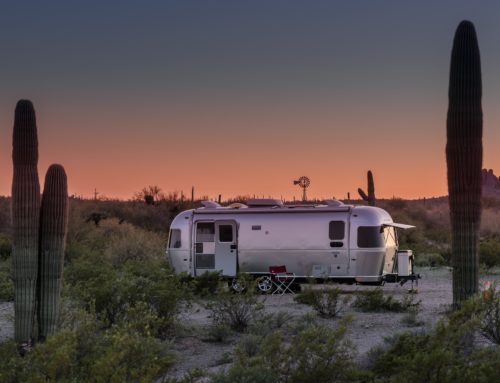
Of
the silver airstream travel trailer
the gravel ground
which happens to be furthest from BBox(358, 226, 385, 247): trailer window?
the gravel ground

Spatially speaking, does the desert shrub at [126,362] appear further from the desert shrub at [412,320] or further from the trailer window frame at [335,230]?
the trailer window frame at [335,230]

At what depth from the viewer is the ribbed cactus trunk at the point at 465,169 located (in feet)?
39.6

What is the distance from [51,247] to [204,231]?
423 inches

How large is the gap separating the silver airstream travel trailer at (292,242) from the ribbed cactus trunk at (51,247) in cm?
951

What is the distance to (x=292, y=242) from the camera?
2170 cm

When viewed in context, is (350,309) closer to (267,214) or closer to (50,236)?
(267,214)

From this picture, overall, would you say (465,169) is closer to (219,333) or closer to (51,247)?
(219,333)

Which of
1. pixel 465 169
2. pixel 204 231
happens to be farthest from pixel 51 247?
pixel 204 231

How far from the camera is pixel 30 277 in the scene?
11.6m

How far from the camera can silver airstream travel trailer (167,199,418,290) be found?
70.1 ft

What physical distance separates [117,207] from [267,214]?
30.7 meters

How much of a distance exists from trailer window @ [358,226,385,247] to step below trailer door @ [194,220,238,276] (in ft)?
10.8

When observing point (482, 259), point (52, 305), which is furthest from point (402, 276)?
point (52, 305)

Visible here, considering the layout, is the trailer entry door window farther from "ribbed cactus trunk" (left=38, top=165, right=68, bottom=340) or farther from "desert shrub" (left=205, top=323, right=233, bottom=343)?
"ribbed cactus trunk" (left=38, top=165, right=68, bottom=340)
